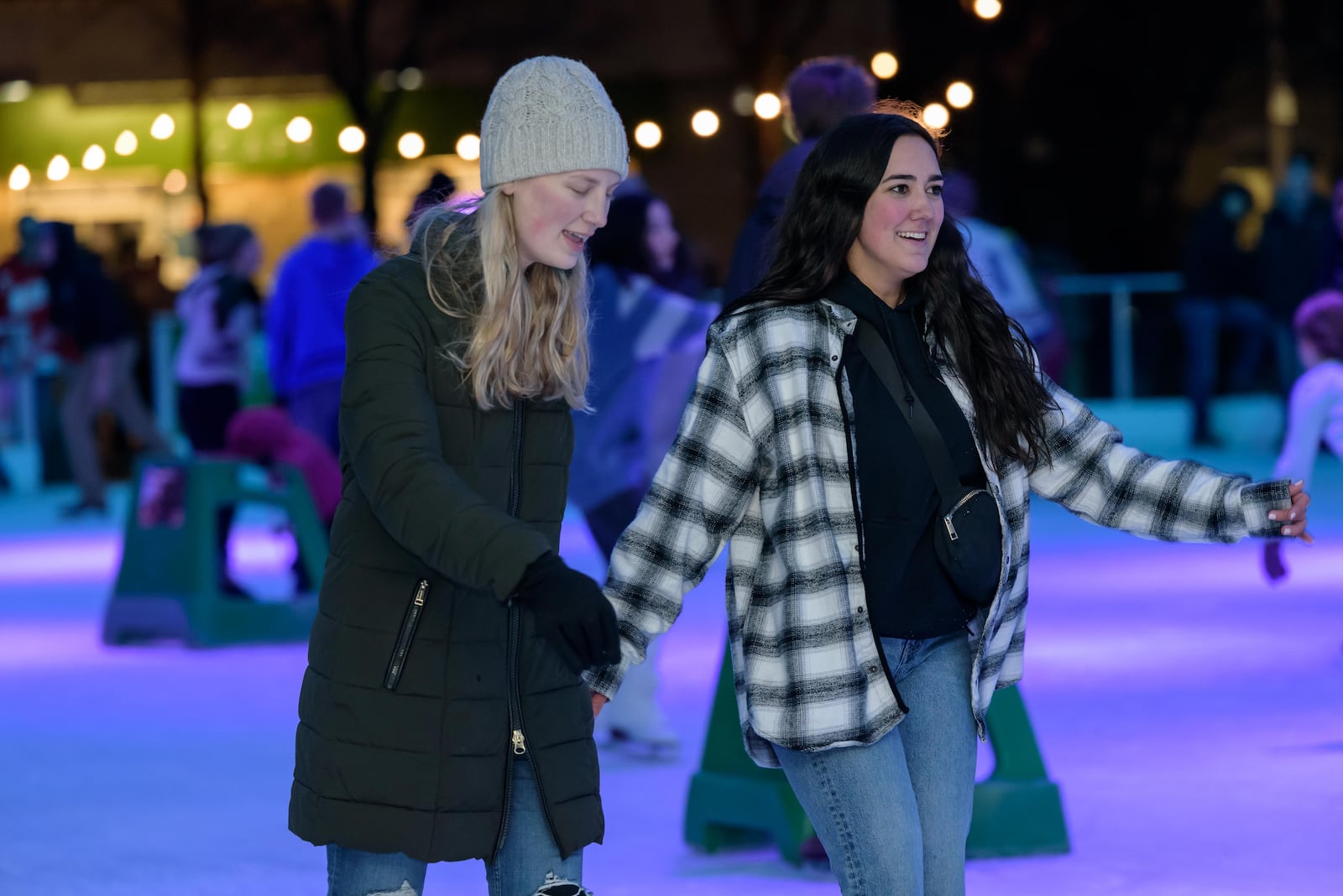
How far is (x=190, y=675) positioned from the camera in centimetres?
855

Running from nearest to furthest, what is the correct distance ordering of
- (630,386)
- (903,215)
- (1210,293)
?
(903,215)
(630,386)
(1210,293)

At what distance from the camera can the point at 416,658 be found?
3070 millimetres

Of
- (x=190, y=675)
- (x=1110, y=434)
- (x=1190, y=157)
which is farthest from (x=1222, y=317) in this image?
(x=1190, y=157)

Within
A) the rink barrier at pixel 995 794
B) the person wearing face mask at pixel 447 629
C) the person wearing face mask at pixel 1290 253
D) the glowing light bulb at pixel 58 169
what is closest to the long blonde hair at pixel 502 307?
the person wearing face mask at pixel 447 629

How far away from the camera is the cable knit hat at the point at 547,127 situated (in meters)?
3.24

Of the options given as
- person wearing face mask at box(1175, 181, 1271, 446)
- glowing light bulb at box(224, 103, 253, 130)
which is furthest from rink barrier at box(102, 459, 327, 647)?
glowing light bulb at box(224, 103, 253, 130)

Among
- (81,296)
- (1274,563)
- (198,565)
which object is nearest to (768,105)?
(81,296)

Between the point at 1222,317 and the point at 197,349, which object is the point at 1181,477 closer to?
the point at 197,349

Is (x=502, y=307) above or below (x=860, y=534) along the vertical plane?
above

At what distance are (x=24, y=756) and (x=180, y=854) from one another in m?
1.57

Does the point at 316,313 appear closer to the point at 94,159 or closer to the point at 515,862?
the point at 515,862

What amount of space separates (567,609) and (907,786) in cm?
81

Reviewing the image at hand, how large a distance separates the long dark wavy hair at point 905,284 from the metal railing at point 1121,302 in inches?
704

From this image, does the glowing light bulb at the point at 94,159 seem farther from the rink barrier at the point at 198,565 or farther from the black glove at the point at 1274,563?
the black glove at the point at 1274,563
